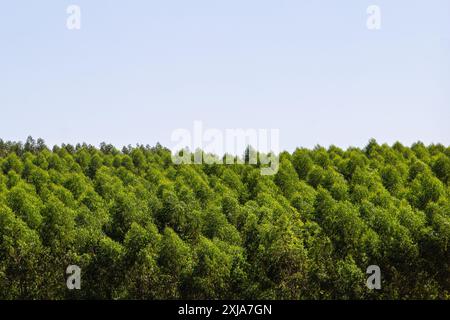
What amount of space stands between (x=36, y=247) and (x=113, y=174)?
44.2m

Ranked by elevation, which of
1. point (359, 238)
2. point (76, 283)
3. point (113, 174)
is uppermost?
point (113, 174)

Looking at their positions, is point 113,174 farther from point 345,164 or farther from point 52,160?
point 345,164

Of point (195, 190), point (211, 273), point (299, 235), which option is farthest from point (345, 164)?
point (211, 273)

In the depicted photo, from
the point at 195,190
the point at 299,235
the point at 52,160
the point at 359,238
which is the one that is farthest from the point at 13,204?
the point at 52,160

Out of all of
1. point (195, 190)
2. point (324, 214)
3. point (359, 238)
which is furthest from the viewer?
point (195, 190)

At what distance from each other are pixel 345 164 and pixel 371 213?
125ft

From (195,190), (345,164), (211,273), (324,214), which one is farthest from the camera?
(345,164)

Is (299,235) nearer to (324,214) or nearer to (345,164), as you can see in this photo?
(324,214)

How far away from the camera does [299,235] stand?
63406 mm
